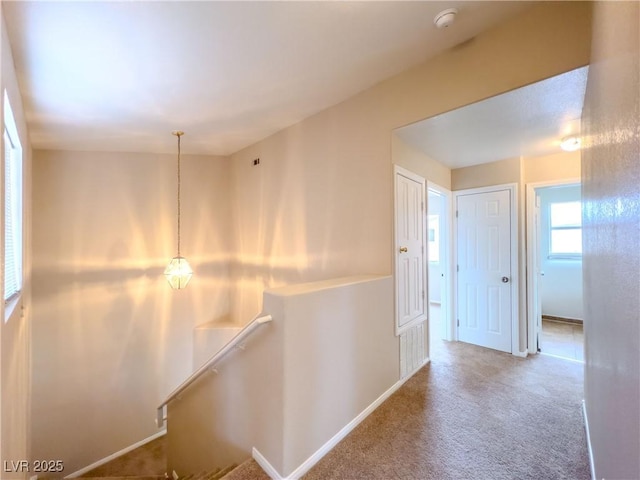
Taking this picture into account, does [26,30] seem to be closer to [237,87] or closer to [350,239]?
[237,87]

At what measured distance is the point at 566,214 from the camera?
4.93 meters

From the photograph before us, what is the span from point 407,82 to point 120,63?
2.26m

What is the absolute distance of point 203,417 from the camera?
2656 millimetres

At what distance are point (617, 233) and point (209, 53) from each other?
8.22 feet

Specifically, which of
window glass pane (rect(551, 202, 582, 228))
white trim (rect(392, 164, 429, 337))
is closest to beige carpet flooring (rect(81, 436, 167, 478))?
white trim (rect(392, 164, 429, 337))

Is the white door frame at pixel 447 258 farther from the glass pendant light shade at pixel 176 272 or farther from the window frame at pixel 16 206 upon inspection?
the window frame at pixel 16 206

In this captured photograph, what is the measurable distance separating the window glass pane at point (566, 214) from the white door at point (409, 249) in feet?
11.5

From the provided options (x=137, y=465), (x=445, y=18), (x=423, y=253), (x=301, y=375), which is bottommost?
(x=137, y=465)

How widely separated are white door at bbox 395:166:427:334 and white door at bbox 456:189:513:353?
1064 mm

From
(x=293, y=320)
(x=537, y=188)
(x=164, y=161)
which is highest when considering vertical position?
(x=164, y=161)

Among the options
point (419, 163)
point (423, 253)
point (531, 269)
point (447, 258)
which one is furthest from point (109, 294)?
point (531, 269)

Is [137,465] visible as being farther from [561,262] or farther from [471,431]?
[561,262]

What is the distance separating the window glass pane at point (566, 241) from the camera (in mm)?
Answer: 4797

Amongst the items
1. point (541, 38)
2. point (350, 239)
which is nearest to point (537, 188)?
point (541, 38)
